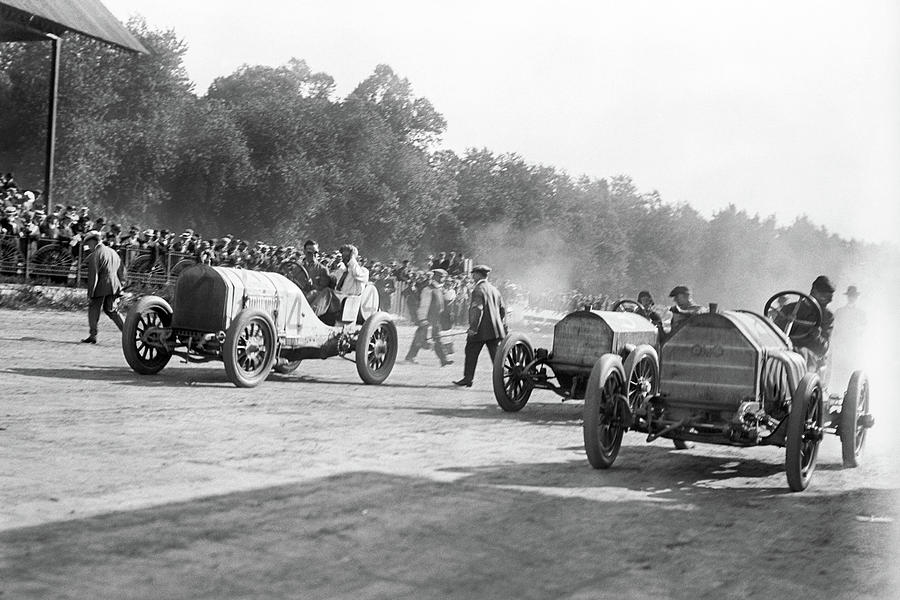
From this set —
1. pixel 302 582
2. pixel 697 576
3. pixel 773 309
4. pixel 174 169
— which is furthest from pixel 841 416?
pixel 174 169

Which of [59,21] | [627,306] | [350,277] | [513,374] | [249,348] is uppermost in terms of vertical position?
[59,21]

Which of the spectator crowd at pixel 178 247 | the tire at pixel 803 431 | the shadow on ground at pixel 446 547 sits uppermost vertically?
the spectator crowd at pixel 178 247

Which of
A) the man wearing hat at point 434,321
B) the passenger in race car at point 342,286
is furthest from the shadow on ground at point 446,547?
the man wearing hat at point 434,321

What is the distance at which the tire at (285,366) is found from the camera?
1334cm

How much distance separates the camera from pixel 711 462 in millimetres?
8703

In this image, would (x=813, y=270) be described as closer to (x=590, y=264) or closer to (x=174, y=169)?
(x=590, y=264)

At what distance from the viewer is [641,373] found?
9.18 meters

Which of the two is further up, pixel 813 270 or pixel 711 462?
pixel 813 270

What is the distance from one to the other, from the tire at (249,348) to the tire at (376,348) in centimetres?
140

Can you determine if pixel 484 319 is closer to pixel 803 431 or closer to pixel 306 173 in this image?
pixel 803 431

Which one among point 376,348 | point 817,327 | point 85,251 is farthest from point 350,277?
point 85,251

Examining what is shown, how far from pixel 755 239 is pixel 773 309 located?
3287 inches

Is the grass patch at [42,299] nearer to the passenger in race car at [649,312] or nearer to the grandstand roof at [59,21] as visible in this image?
the grandstand roof at [59,21]

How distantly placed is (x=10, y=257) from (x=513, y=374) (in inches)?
579
